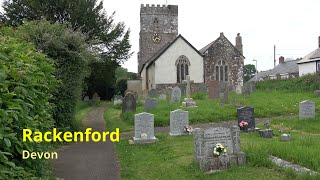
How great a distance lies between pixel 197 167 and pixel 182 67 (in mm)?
30742

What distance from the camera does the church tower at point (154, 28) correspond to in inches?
1984

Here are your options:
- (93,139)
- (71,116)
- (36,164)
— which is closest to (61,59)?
(71,116)

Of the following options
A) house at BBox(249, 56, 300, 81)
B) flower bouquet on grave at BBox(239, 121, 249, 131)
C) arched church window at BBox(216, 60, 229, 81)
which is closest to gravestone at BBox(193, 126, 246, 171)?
flower bouquet on grave at BBox(239, 121, 249, 131)

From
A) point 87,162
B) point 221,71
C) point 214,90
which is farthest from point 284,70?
point 87,162

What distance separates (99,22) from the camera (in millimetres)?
33406

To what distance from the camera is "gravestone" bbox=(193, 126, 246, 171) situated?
25.4 ft

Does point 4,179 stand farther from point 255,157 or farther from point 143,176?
point 255,157

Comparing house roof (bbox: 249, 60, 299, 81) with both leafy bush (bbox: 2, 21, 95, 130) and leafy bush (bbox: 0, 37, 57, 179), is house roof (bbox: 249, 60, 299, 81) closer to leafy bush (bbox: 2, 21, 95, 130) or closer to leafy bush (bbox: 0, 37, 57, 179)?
leafy bush (bbox: 2, 21, 95, 130)

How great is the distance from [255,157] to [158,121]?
816 cm

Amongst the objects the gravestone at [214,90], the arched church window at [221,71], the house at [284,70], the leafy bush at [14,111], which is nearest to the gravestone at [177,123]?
the leafy bush at [14,111]

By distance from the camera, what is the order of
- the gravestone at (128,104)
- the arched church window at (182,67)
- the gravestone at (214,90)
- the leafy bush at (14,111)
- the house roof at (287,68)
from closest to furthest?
1. the leafy bush at (14,111)
2. the gravestone at (128,104)
3. the gravestone at (214,90)
4. the arched church window at (182,67)
5. the house roof at (287,68)

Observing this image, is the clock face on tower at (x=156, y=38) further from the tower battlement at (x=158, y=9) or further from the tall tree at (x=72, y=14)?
the tall tree at (x=72, y=14)

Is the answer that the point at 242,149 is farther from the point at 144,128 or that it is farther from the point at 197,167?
the point at 144,128

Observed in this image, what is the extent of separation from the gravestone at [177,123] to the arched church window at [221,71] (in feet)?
89.4
